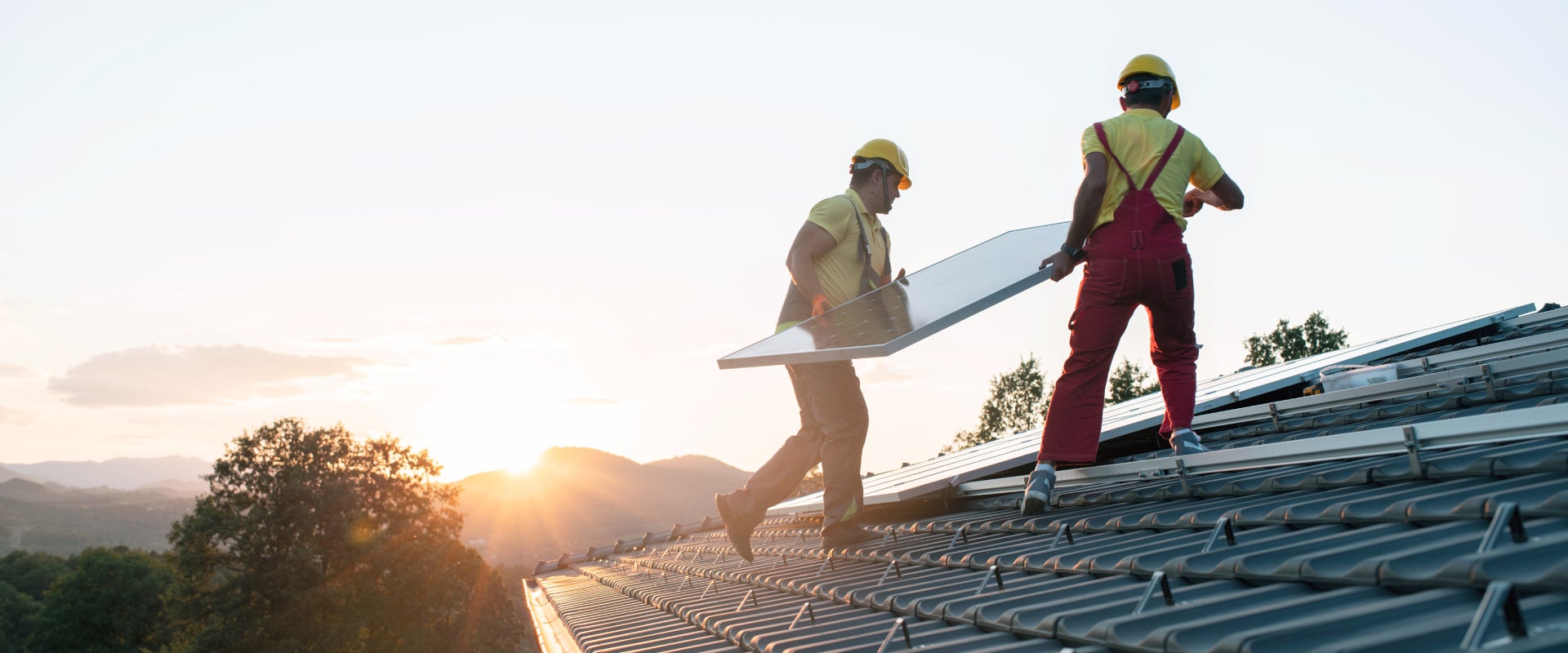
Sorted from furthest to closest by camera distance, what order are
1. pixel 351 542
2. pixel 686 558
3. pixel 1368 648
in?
pixel 351 542
pixel 686 558
pixel 1368 648

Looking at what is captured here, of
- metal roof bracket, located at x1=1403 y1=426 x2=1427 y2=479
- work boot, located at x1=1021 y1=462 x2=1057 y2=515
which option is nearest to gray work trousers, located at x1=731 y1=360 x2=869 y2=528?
work boot, located at x1=1021 y1=462 x2=1057 y2=515

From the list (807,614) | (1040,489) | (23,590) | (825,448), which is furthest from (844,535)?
(23,590)

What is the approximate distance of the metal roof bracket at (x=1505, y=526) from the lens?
190 cm

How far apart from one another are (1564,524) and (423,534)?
4842cm

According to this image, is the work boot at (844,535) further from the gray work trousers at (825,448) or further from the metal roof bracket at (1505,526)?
the metal roof bracket at (1505,526)

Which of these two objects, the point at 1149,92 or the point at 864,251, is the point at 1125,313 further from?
the point at 864,251

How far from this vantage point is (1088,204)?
3967 mm

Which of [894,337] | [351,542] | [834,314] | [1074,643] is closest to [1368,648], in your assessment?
[1074,643]

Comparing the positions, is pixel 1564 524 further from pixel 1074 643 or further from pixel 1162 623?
pixel 1074 643

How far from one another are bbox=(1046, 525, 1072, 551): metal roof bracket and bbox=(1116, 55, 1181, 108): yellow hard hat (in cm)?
169

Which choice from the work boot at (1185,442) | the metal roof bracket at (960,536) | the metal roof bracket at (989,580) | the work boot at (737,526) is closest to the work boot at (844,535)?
the work boot at (737,526)

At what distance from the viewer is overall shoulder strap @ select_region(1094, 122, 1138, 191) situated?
400cm

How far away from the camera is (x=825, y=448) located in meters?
5.43

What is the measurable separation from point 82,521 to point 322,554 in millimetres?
146804
